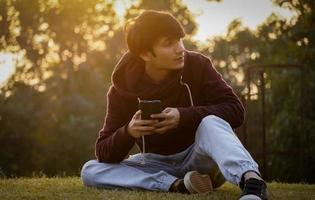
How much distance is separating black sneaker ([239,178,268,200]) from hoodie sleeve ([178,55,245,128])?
31.4 inches

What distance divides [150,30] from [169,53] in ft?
0.69

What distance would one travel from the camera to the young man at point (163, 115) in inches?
159

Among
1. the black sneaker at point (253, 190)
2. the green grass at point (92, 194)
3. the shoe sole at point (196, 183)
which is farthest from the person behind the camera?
the shoe sole at point (196, 183)

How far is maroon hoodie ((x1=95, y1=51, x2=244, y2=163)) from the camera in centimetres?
426

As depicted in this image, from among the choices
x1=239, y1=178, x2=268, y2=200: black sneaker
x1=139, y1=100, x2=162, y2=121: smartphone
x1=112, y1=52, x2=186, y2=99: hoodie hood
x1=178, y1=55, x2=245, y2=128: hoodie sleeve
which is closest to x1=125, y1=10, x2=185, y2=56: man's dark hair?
x1=112, y1=52, x2=186, y2=99: hoodie hood

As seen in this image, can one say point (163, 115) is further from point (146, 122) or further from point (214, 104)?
point (214, 104)

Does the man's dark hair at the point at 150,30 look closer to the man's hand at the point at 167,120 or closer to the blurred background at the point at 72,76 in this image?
the man's hand at the point at 167,120

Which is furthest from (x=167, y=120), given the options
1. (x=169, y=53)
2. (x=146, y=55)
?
(x=146, y=55)

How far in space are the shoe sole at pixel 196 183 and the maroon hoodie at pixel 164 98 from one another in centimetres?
33

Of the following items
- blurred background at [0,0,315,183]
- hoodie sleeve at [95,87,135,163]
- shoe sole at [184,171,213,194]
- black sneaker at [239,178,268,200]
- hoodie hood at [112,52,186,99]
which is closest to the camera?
black sneaker at [239,178,268,200]

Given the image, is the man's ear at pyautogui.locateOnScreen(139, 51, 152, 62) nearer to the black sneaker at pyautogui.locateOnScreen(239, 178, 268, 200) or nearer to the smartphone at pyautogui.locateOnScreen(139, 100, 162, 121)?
the smartphone at pyautogui.locateOnScreen(139, 100, 162, 121)

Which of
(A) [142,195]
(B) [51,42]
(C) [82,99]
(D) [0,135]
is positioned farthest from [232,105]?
(B) [51,42]

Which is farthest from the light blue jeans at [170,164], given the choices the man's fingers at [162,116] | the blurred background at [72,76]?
the blurred background at [72,76]

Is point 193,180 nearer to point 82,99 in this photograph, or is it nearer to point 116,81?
point 116,81
